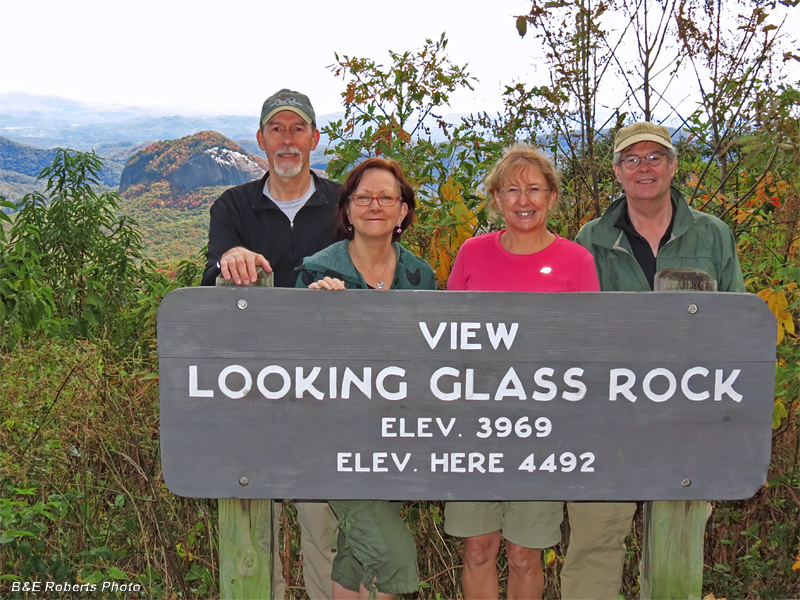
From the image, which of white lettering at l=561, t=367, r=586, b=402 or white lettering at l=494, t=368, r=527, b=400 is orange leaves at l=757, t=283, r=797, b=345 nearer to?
white lettering at l=561, t=367, r=586, b=402

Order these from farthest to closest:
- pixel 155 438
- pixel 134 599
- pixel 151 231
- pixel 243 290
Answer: pixel 151 231 < pixel 155 438 < pixel 134 599 < pixel 243 290

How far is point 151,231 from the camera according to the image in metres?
9.68

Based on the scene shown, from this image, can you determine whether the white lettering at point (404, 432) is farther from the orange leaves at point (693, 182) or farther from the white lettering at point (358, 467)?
the orange leaves at point (693, 182)

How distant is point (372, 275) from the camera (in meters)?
2.40

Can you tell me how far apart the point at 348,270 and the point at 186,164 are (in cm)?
1110

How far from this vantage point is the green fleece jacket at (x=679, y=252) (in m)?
2.52

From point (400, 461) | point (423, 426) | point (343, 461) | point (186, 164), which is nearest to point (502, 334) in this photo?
point (423, 426)

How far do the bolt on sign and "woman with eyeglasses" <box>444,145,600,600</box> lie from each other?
539 mm

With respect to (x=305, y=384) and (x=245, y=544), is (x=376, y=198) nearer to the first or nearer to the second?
(x=305, y=384)

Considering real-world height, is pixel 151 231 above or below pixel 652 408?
above

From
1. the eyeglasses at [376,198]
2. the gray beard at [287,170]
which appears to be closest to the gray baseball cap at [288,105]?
the gray beard at [287,170]

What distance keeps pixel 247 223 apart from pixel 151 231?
747 cm

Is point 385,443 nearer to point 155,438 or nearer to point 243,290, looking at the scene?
point 243,290

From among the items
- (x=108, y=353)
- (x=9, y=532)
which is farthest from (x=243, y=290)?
(x=108, y=353)
